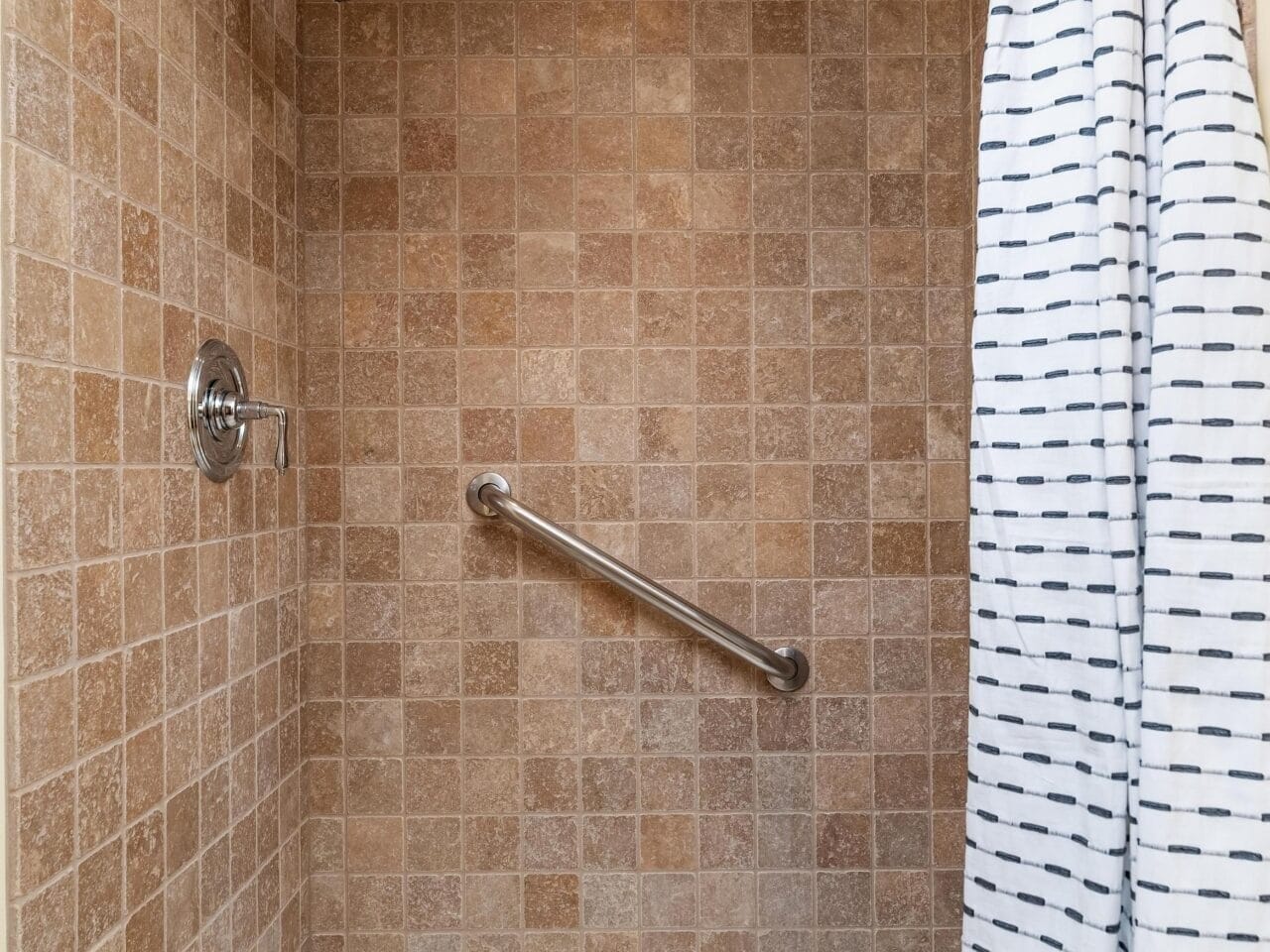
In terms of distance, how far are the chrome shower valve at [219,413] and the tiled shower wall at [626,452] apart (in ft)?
0.78

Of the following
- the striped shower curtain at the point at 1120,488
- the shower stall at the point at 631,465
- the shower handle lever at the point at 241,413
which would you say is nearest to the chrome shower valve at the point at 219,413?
the shower handle lever at the point at 241,413

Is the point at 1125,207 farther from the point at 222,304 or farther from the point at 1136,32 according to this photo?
the point at 222,304

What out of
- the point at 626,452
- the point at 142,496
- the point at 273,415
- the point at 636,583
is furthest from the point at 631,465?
the point at 142,496

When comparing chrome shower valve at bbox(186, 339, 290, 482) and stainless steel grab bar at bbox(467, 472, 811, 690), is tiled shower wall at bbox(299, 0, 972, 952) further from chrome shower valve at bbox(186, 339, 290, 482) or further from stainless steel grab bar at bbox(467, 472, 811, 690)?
chrome shower valve at bbox(186, 339, 290, 482)

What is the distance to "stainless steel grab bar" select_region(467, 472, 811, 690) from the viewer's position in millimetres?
1155

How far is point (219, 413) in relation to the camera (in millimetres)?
939

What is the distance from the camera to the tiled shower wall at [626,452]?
1.22m

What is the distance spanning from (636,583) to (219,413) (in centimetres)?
56

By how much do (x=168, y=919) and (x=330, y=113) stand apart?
1041 mm

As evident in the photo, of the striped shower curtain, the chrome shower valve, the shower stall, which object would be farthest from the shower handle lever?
the striped shower curtain

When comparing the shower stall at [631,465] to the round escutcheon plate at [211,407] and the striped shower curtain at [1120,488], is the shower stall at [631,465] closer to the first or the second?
the round escutcheon plate at [211,407]

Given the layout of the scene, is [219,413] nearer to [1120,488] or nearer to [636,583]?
[636,583]

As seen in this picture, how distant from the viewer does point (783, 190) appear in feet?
4.03

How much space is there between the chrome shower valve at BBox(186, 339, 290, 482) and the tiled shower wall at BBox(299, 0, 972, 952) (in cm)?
24
